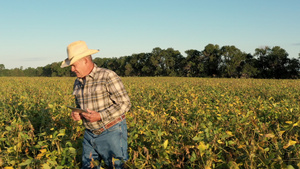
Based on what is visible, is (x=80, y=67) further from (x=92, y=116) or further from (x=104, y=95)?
(x=92, y=116)

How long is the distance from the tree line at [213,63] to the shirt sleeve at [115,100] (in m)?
52.3

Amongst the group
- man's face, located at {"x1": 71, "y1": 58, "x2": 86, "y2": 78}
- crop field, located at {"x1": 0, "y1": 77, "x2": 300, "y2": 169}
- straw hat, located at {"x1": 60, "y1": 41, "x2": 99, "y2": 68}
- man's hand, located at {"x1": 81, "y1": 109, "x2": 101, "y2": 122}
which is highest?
straw hat, located at {"x1": 60, "y1": 41, "x2": 99, "y2": 68}

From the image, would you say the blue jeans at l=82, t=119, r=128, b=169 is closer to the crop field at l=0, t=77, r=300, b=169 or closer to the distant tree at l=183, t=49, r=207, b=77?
the crop field at l=0, t=77, r=300, b=169

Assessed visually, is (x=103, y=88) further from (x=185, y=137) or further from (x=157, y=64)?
(x=157, y=64)

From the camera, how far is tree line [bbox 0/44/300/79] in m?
49.3

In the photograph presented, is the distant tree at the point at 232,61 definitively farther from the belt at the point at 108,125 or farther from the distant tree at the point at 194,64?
the belt at the point at 108,125

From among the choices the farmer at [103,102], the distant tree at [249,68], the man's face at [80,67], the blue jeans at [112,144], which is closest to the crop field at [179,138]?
the blue jeans at [112,144]

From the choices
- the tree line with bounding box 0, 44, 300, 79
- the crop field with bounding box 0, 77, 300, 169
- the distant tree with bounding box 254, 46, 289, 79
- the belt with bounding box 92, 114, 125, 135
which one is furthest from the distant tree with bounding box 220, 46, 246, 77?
the belt with bounding box 92, 114, 125, 135

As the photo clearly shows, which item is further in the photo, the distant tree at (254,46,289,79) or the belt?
the distant tree at (254,46,289,79)

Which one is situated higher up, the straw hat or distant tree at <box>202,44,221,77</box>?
distant tree at <box>202,44,221,77</box>

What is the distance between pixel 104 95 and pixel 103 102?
87 millimetres

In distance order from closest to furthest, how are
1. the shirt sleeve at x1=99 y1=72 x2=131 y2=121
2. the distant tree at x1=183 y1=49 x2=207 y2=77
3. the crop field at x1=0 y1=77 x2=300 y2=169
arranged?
the crop field at x1=0 y1=77 x2=300 y2=169
the shirt sleeve at x1=99 y1=72 x2=131 y2=121
the distant tree at x1=183 y1=49 x2=207 y2=77

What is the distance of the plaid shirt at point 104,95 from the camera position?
Answer: 2.52m

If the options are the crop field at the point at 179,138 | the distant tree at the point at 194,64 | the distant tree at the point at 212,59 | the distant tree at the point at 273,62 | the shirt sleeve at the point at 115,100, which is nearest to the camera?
the crop field at the point at 179,138
